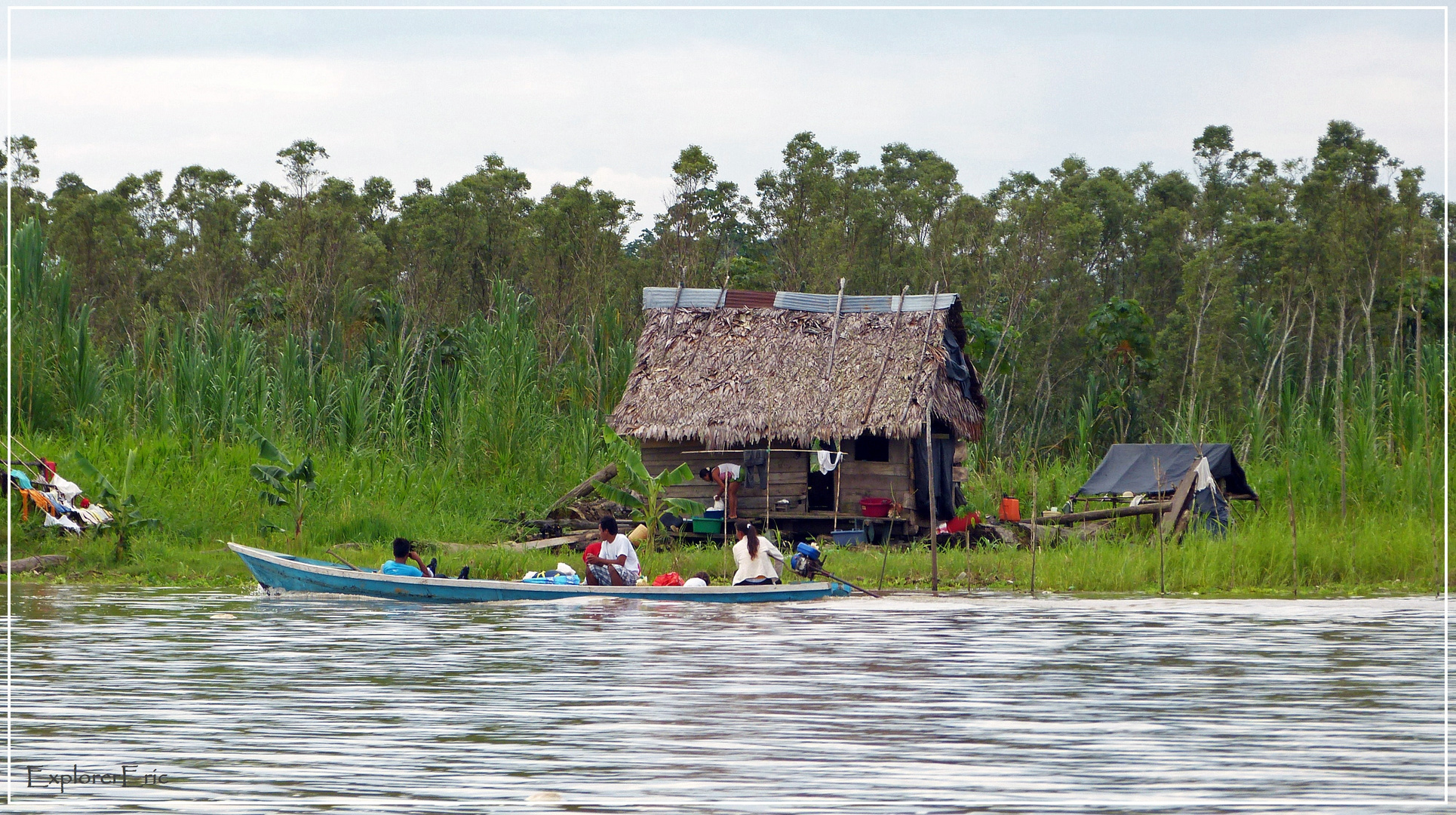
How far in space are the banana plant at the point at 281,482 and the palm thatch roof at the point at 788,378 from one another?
4.58 m

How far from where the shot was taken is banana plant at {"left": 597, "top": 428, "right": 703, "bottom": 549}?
63.8 feet

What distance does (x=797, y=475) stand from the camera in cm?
2202

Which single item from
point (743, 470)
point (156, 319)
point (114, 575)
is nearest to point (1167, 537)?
point (743, 470)

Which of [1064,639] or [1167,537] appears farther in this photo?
[1167,537]

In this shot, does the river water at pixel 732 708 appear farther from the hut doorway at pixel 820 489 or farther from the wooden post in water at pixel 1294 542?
the hut doorway at pixel 820 489

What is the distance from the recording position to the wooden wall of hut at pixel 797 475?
21.7 meters

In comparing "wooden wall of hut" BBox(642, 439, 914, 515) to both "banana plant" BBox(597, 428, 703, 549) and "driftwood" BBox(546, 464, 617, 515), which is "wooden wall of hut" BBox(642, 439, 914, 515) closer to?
"driftwood" BBox(546, 464, 617, 515)

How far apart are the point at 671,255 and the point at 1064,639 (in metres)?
22.7

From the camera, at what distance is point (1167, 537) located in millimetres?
18922

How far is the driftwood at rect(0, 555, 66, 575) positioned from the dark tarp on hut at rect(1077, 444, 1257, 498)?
1343 cm

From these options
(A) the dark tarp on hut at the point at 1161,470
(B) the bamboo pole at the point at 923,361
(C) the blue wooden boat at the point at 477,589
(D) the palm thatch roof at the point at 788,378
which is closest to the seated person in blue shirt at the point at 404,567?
(C) the blue wooden boat at the point at 477,589

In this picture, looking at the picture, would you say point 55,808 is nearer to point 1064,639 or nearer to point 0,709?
point 0,709

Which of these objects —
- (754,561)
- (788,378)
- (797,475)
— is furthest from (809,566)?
(788,378)

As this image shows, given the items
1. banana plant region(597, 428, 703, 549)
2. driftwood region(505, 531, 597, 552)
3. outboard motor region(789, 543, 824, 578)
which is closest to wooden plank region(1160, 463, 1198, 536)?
outboard motor region(789, 543, 824, 578)
